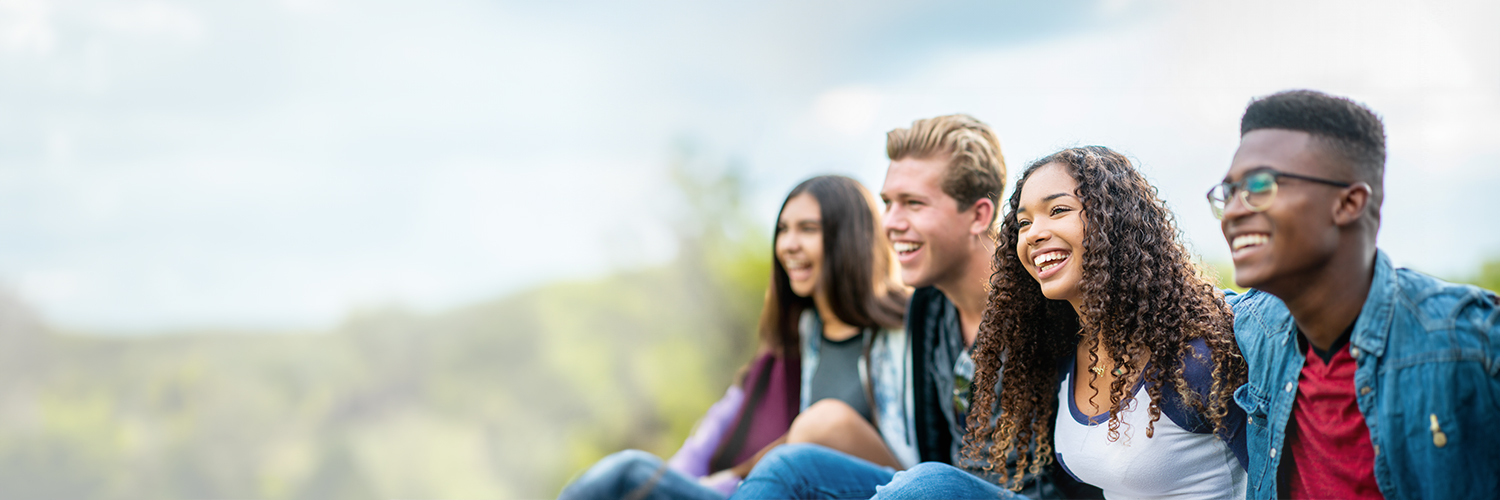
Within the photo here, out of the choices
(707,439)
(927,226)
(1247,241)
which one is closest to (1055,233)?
(1247,241)

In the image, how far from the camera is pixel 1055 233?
6.60 feet

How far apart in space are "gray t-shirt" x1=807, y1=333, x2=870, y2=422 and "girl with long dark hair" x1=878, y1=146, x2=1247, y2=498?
3.04ft

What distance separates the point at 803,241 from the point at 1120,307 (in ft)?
5.04

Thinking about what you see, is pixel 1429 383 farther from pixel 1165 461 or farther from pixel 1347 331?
pixel 1165 461

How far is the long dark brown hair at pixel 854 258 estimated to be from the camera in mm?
3266

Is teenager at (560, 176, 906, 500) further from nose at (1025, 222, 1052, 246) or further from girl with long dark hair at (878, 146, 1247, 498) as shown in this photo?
nose at (1025, 222, 1052, 246)

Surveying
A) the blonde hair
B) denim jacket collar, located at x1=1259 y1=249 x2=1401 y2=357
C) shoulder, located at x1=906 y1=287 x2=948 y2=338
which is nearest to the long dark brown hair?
shoulder, located at x1=906 y1=287 x2=948 y2=338

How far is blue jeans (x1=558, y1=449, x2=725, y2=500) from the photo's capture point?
254 centimetres

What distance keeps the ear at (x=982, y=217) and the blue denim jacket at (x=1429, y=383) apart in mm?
1234

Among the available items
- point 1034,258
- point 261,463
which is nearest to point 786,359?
point 1034,258

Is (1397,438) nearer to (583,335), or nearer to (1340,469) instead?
(1340,469)

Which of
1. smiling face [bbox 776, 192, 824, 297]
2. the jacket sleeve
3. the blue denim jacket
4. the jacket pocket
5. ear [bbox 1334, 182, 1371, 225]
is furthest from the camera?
the jacket sleeve

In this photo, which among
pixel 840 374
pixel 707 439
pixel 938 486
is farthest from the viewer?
pixel 707 439

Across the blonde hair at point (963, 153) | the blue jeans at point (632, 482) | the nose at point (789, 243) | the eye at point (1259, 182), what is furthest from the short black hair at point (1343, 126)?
the nose at point (789, 243)
